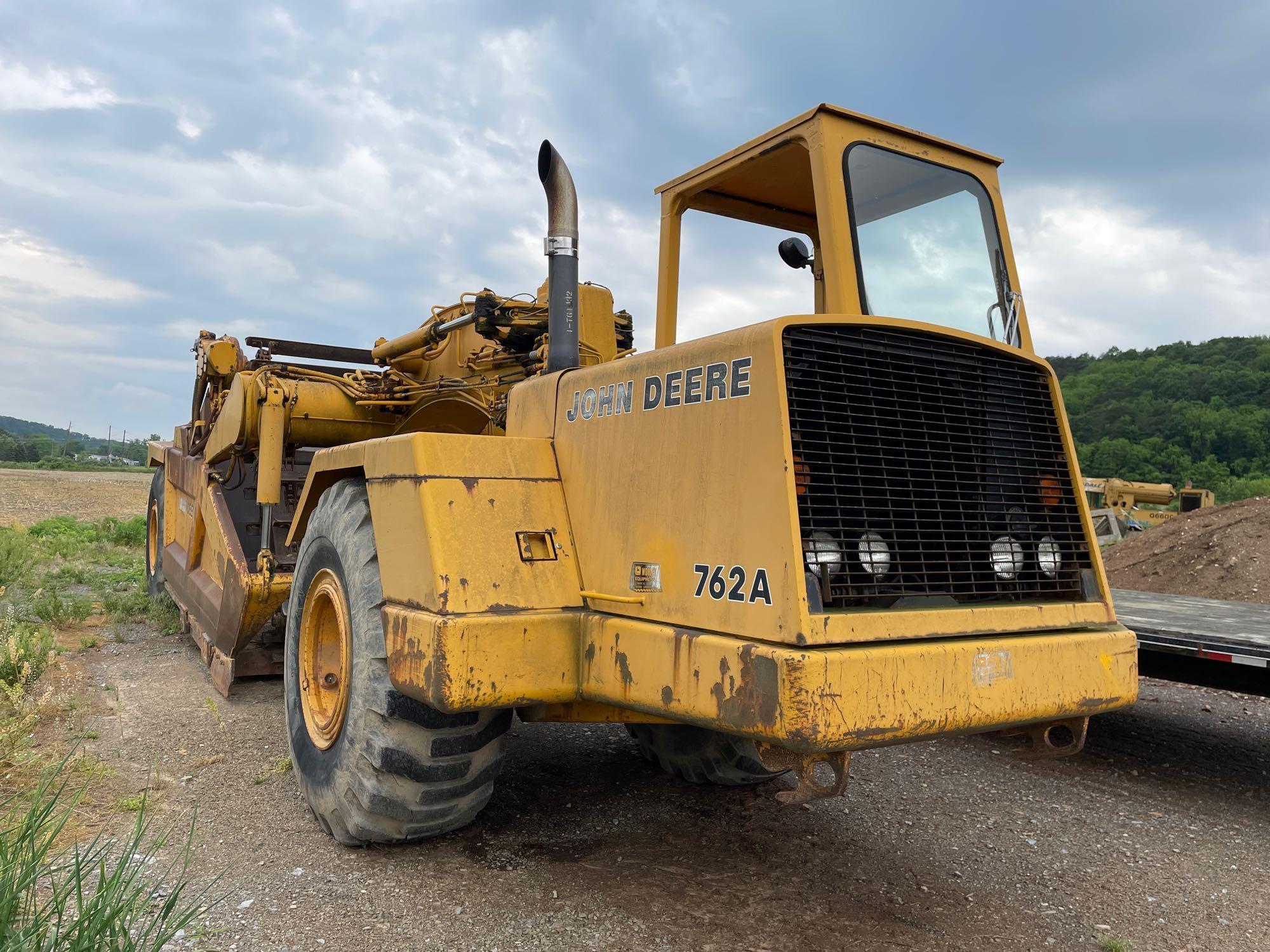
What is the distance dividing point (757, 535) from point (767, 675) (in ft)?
1.23

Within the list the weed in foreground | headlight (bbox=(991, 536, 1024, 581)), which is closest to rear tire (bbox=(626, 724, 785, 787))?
headlight (bbox=(991, 536, 1024, 581))

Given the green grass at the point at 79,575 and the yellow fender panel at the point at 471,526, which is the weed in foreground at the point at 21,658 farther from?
the yellow fender panel at the point at 471,526

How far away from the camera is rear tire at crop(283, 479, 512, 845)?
10.8ft

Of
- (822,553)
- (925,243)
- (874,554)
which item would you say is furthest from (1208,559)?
(822,553)

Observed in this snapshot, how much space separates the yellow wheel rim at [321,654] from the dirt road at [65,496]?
642 inches

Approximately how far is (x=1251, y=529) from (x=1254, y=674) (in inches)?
386

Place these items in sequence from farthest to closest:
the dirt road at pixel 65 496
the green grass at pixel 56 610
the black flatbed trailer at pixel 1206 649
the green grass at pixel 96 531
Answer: the dirt road at pixel 65 496 < the green grass at pixel 96 531 < the green grass at pixel 56 610 < the black flatbed trailer at pixel 1206 649

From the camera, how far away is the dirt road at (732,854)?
3121 mm

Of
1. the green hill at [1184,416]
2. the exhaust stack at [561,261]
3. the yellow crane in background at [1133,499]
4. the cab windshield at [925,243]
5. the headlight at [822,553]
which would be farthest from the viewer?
the green hill at [1184,416]

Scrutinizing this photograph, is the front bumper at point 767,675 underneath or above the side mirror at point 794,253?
underneath

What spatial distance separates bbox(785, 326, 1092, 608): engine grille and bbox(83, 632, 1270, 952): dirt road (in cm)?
117

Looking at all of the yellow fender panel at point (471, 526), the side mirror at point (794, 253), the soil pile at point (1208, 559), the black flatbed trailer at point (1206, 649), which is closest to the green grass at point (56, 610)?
the yellow fender panel at point (471, 526)

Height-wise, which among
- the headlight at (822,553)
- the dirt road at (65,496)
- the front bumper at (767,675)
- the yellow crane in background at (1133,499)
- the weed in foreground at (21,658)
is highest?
the dirt road at (65,496)

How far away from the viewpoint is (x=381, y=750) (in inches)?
130
